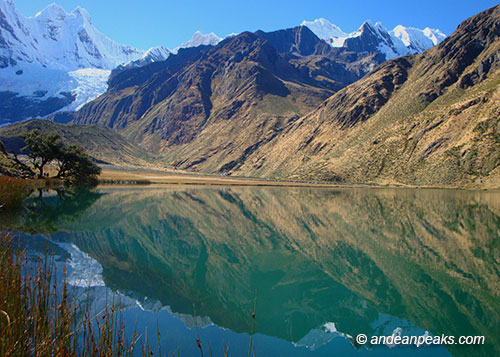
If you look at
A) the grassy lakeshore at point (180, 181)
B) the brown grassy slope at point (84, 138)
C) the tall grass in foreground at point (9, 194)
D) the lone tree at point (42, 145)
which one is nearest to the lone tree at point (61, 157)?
the lone tree at point (42, 145)

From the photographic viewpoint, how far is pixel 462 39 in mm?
134750

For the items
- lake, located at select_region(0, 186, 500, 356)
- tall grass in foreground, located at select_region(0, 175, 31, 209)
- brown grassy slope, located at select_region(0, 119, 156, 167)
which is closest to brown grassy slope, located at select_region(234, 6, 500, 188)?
brown grassy slope, located at select_region(0, 119, 156, 167)

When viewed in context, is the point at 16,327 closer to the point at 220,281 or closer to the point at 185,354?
the point at 185,354

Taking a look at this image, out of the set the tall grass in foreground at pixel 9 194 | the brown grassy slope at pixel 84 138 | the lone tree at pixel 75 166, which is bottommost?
the tall grass in foreground at pixel 9 194

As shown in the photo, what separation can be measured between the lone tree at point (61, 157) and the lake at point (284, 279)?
1435 inches

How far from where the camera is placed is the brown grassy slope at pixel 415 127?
309 feet

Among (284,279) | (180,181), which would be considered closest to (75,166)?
(180,181)

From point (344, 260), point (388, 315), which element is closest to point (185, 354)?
point (388, 315)

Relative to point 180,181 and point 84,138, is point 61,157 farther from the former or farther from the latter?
point 84,138

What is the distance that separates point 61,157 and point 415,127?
358 feet

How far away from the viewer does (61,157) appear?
62094 millimetres

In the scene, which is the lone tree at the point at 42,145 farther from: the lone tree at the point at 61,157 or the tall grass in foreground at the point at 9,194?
the tall grass in foreground at the point at 9,194

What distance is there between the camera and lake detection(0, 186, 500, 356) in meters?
9.54

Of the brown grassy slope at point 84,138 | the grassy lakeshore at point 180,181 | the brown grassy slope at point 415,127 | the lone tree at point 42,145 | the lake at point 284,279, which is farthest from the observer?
the brown grassy slope at point 84,138
